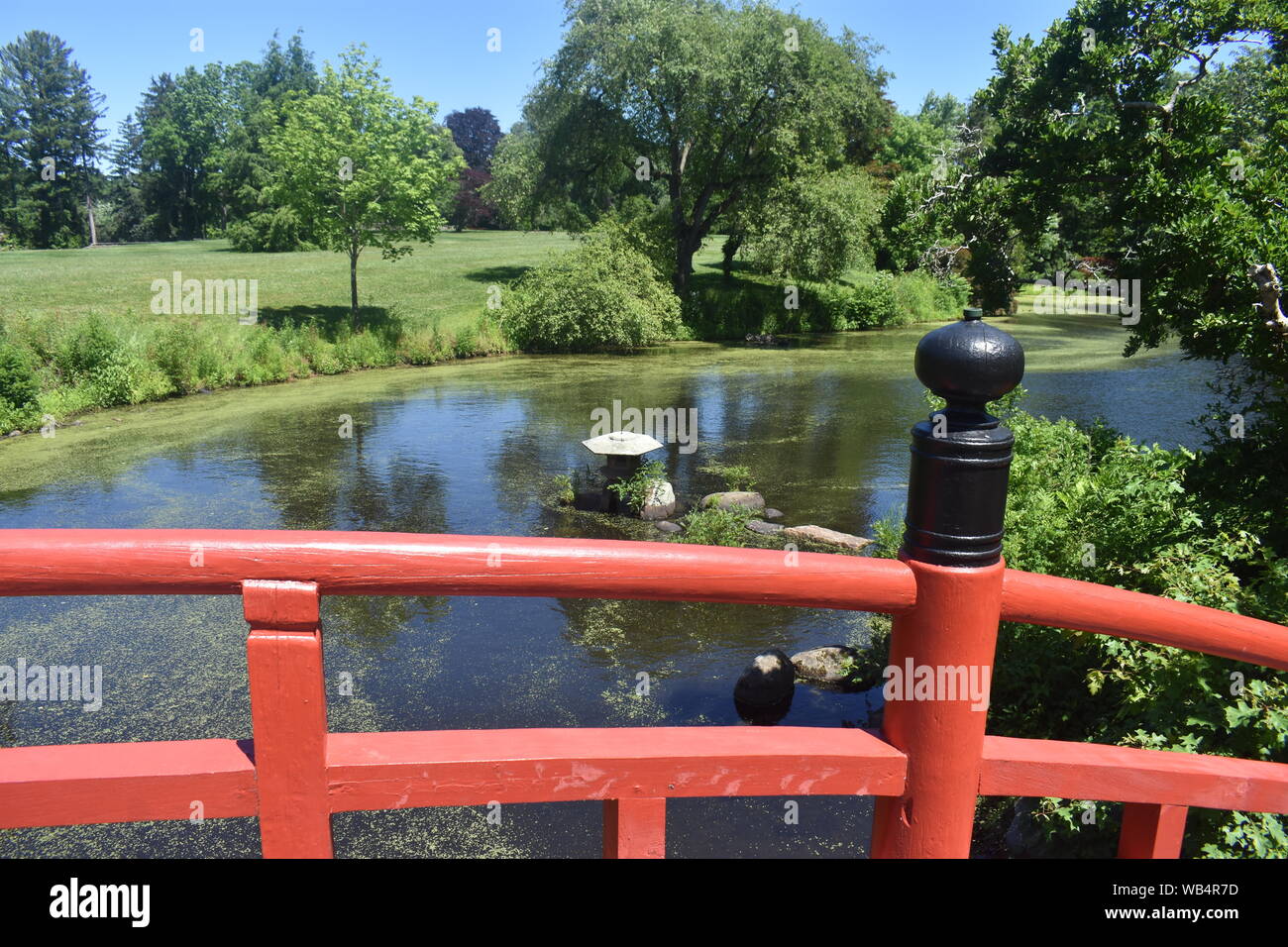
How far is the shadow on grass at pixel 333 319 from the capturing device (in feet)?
83.9

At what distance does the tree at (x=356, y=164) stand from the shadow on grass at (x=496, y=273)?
11380 millimetres

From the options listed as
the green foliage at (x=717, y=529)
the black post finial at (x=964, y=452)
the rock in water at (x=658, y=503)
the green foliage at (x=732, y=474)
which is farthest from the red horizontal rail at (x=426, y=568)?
the green foliage at (x=732, y=474)

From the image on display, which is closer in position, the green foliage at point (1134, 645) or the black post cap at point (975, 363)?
the black post cap at point (975, 363)

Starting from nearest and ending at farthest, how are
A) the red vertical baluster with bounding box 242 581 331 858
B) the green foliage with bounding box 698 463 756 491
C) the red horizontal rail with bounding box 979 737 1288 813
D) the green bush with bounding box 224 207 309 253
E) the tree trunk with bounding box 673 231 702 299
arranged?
1. the red vertical baluster with bounding box 242 581 331 858
2. the red horizontal rail with bounding box 979 737 1288 813
3. the green foliage with bounding box 698 463 756 491
4. the tree trunk with bounding box 673 231 702 299
5. the green bush with bounding box 224 207 309 253

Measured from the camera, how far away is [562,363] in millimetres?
25188

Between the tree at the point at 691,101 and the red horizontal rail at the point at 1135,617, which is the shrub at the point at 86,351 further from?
the red horizontal rail at the point at 1135,617

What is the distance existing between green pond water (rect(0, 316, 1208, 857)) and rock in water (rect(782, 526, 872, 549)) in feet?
2.53

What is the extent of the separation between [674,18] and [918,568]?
3068cm

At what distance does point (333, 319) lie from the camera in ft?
90.8

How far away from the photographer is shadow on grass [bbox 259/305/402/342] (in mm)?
25562

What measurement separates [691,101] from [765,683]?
25.7 metres

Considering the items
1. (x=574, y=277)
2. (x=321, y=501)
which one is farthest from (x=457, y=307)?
(x=321, y=501)

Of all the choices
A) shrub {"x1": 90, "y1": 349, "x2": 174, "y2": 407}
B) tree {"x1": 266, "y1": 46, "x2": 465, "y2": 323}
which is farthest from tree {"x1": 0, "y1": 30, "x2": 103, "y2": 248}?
shrub {"x1": 90, "y1": 349, "x2": 174, "y2": 407}

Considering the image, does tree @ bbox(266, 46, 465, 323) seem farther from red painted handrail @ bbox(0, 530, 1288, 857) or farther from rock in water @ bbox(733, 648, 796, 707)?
red painted handrail @ bbox(0, 530, 1288, 857)
